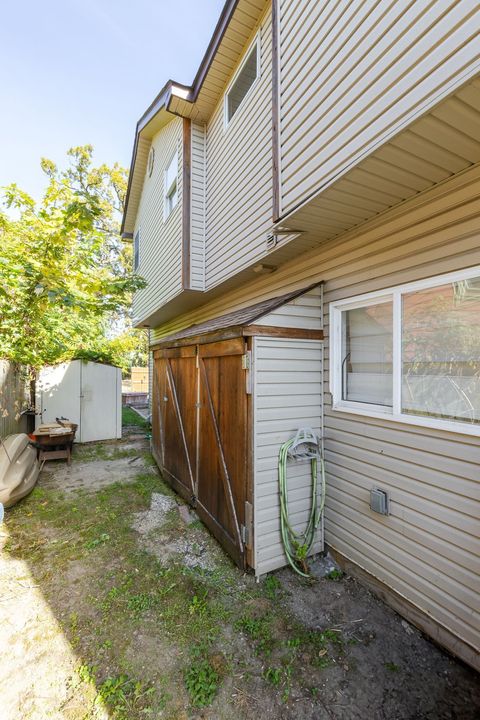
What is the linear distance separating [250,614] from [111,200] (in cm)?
2270

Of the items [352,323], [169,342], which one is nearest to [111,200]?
[169,342]

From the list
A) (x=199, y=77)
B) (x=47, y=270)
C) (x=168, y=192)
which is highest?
(x=199, y=77)

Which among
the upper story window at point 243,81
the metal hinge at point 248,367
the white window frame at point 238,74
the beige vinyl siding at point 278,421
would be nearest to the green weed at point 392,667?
the beige vinyl siding at point 278,421

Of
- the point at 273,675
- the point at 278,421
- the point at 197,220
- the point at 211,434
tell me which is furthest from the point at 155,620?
the point at 197,220

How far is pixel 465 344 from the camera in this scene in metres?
2.12

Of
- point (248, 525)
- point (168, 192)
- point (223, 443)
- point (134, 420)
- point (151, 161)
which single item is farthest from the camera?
point (134, 420)

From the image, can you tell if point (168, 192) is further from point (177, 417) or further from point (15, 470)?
point (15, 470)

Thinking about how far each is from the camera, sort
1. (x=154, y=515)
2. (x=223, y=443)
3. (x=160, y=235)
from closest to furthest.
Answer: (x=223, y=443)
(x=154, y=515)
(x=160, y=235)

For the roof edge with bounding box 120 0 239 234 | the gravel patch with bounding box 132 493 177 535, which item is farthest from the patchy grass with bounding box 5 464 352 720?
the roof edge with bounding box 120 0 239 234

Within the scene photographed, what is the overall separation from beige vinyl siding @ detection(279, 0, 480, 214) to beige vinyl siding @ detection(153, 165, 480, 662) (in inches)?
16.1

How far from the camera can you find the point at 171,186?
620 cm

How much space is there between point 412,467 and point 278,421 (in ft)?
3.78

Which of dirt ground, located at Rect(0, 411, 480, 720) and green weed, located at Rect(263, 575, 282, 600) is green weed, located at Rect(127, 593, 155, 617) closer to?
dirt ground, located at Rect(0, 411, 480, 720)

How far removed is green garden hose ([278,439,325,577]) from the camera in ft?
9.41
